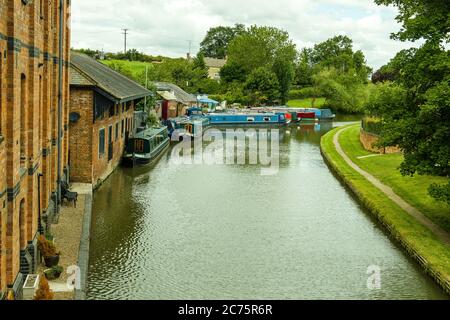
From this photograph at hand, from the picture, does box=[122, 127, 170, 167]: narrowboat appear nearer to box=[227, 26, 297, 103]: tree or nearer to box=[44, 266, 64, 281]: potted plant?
box=[44, 266, 64, 281]: potted plant

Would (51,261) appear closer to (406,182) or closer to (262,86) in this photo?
(406,182)

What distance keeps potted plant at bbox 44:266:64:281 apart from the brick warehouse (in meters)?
0.38

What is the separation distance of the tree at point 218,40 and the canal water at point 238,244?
116109 mm

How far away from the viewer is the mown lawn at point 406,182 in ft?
73.7

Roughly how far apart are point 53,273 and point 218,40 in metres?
136

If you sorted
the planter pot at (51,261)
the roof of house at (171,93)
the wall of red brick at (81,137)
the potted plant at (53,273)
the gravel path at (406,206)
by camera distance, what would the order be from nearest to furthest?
the potted plant at (53,273)
the planter pot at (51,261)
the gravel path at (406,206)
the wall of red brick at (81,137)
the roof of house at (171,93)

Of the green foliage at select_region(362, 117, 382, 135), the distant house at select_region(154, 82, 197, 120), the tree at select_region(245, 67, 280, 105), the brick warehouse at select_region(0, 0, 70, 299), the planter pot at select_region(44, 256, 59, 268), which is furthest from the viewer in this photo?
the tree at select_region(245, 67, 280, 105)

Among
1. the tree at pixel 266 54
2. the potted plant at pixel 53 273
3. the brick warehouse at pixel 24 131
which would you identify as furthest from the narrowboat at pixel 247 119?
the potted plant at pixel 53 273

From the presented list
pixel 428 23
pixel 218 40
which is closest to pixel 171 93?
pixel 428 23

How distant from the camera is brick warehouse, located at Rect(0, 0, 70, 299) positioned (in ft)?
39.3

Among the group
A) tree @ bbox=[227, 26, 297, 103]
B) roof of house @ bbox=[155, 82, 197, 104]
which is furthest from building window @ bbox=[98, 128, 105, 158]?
tree @ bbox=[227, 26, 297, 103]

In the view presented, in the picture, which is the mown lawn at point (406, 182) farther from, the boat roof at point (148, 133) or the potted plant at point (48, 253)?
the boat roof at point (148, 133)
